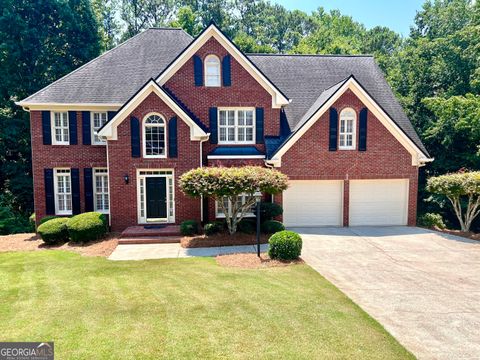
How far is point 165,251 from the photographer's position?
1266cm

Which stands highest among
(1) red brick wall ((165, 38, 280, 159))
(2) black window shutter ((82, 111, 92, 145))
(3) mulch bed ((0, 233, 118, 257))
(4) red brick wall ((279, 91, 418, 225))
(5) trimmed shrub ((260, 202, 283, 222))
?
(1) red brick wall ((165, 38, 280, 159))

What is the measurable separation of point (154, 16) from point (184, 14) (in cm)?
1605

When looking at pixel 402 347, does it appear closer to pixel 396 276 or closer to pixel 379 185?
pixel 396 276

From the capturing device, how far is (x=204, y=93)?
16797 millimetres

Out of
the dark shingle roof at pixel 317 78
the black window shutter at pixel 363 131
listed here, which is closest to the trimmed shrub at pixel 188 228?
the dark shingle roof at pixel 317 78

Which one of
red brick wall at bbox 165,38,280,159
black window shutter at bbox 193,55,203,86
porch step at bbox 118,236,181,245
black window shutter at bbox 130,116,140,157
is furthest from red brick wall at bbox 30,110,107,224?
black window shutter at bbox 193,55,203,86

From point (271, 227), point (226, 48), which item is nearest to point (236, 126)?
point (226, 48)

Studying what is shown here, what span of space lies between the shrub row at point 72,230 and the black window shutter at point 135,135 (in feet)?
11.3

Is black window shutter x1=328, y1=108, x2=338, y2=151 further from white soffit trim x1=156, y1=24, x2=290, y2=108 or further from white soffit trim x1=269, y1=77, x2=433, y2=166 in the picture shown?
white soffit trim x1=156, y1=24, x2=290, y2=108

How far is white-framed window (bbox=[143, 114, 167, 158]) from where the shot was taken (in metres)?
15.3

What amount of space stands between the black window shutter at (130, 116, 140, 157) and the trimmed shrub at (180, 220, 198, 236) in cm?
394

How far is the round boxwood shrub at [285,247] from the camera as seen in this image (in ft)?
35.7

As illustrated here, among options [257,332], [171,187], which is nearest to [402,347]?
[257,332]

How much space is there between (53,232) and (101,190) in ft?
12.4
